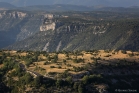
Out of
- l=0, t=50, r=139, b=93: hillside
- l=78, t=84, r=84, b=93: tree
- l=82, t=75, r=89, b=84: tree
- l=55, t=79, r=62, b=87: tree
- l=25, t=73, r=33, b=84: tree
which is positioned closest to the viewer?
l=78, t=84, r=84, b=93: tree

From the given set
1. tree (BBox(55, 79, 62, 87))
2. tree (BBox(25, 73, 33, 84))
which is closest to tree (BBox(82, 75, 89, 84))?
tree (BBox(55, 79, 62, 87))

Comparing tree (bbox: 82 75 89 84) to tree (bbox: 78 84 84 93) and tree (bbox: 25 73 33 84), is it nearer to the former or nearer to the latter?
tree (bbox: 78 84 84 93)

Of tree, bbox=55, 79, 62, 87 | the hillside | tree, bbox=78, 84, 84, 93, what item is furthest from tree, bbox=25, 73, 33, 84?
tree, bbox=78, 84, 84, 93

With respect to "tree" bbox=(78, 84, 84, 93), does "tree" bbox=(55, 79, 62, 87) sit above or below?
above

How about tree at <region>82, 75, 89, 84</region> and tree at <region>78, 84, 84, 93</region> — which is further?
tree at <region>82, 75, 89, 84</region>

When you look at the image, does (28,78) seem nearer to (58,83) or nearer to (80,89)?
(58,83)

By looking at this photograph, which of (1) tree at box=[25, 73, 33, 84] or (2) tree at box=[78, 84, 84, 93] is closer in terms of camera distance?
(2) tree at box=[78, 84, 84, 93]

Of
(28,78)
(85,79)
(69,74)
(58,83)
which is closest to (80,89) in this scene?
(85,79)

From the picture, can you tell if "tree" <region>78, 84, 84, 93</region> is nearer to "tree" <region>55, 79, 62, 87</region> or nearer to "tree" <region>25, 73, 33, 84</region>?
"tree" <region>55, 79, 62, 87</region>

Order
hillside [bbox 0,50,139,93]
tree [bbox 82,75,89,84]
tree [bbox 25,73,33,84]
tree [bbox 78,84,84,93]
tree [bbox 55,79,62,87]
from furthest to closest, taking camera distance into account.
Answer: tree [bbox 25,73,33,84] < tree [bbox 82,75,89,84] < hillside [bbox 0,50,139,93] < tree [bbox 55,79,62,87] < tree [bbox 78,84,84,93]

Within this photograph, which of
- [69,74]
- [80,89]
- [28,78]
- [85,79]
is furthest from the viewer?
[69,74]

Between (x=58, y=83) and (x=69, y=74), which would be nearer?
(x=58, y=83)
